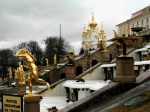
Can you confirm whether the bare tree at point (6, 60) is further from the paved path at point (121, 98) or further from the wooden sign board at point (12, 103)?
the wooden sign board at point (12, 103)

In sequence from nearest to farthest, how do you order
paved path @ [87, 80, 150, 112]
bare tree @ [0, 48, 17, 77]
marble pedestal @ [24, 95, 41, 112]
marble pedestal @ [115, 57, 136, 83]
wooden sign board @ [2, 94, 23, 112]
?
wooden sign board @ [2, 94, 23, 112] → paved path @ [87, 80, 150, 112] → marble pedestal @ [24, 95, 41, 112] → marble pedestal @ [115, 57, 136, 83] → bare tree @ [0, 48, 17, 77]

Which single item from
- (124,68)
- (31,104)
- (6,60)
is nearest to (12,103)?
(31,104)

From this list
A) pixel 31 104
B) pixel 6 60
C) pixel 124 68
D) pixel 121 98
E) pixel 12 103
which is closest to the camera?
pixel 12 103

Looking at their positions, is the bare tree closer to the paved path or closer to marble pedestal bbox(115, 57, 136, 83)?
marble pedestal bbox(115, 57, 136, 83)

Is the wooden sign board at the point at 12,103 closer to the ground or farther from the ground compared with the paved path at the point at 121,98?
farther from the ground

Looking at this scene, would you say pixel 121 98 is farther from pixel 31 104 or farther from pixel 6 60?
pixel 6 60

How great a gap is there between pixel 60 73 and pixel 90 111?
33.1 meters

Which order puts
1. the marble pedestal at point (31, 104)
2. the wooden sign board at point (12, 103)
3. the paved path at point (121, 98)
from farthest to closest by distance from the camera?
the marble pedestal at point (31, 104), the paved path at point (121, 98), the wooden sign board at point (12, 103)

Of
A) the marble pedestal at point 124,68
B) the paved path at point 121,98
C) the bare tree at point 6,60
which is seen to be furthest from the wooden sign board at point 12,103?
the bare tree at point 6,60

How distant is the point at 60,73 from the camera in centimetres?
4403

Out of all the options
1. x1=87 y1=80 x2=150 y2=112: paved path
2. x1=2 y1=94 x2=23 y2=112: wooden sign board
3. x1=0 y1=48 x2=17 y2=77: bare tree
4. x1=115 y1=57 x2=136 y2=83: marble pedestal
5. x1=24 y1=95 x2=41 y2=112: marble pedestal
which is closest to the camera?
x1=2 y1=94 x2=23 y2=112: wooden sign board

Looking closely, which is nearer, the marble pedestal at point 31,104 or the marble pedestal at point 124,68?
the marble pedestal at point 31,104

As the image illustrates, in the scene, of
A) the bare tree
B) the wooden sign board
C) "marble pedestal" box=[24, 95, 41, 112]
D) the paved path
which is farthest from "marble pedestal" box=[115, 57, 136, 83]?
the bare tree

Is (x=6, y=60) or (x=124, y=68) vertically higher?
(x=124, y=68)
